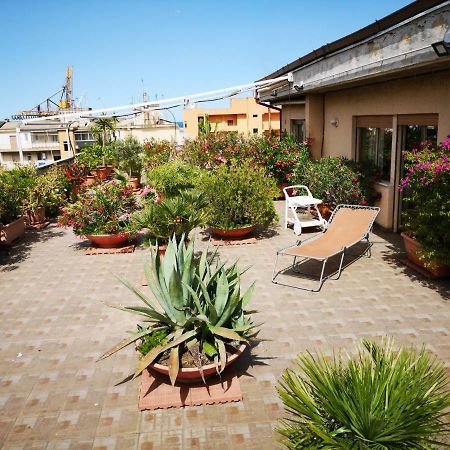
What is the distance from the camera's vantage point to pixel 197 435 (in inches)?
144

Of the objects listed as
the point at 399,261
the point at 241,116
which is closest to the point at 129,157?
the point at 399,261

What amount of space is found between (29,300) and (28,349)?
66.1 inches

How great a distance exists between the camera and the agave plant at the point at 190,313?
13.5ft

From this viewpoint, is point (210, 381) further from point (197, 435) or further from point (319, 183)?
point (319, 183)

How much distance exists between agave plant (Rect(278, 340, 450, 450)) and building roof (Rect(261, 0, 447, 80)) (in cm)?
490

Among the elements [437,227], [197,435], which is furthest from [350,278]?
[197,435]

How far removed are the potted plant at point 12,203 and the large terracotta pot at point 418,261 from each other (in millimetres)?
8140

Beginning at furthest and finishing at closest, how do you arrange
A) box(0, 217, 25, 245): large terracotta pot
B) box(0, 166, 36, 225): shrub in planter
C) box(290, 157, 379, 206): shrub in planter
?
box(290, 157, 379, 206): shrub in planter
box(0, 166, 36, 225): shrub in planter
box(0, 217, 25, 245): large terracotta pot

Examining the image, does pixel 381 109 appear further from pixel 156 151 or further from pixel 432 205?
pixel 156 151

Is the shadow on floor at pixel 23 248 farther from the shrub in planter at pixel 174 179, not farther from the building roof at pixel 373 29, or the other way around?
the building roof at pixel 373 29

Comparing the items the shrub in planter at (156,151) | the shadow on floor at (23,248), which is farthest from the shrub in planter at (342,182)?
the shrub in planter at (156,151)

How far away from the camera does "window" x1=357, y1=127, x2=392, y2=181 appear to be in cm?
Result: 1009

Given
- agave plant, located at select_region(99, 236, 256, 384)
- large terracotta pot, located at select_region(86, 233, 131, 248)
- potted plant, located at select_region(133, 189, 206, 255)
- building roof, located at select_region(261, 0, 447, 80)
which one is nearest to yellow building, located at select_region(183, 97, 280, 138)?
building roof, located at select_region(261, 0, 447, 80)

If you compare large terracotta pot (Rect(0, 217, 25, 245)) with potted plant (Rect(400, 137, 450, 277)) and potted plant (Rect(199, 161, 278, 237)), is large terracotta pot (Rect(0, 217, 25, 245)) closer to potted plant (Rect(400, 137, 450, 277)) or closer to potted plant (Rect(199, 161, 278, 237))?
potted plant (Rect(199, 161, 278, 237))
